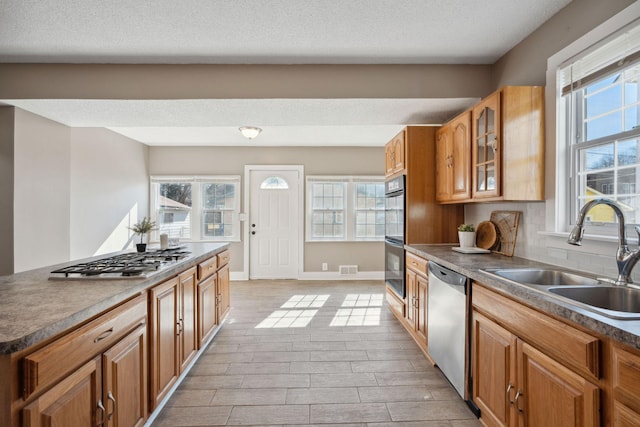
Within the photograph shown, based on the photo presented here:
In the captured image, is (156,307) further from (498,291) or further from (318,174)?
(318,174)

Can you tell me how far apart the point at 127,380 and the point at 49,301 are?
0.53 metres

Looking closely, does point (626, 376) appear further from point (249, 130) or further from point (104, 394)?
point (249, 130)

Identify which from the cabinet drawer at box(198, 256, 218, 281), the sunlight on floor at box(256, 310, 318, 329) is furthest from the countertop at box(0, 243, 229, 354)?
the sunlight on floor at box(256, 310, 318, 329)

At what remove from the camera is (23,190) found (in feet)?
10.3

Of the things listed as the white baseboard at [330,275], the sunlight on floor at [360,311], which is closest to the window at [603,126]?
the sunlight on floor at [360,311]

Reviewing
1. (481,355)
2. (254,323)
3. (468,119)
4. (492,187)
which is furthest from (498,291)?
(254,323)

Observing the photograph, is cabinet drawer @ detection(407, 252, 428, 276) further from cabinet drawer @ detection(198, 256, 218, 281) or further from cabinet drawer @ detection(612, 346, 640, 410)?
cabinet drawer @ detection(198, 256, 218, 281)

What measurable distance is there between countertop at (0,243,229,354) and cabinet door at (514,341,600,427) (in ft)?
6.04

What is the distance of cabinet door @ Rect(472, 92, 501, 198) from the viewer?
2.23 m

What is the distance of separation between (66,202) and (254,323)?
2.63m

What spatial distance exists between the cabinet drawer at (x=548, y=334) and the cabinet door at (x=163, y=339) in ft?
6.18

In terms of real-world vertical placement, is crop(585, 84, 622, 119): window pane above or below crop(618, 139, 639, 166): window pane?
above

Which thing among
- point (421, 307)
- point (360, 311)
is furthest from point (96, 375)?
point (360, 311)

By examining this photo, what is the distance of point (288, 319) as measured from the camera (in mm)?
3666
